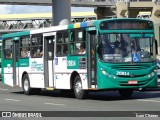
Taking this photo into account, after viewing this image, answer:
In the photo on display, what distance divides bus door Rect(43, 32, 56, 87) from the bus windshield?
3.64m

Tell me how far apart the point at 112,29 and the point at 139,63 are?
1.60 m

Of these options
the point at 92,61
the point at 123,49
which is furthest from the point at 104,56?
the point at 123,49

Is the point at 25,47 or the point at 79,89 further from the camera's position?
the point at 25,47

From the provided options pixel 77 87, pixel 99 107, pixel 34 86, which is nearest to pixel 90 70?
pixel 77 87

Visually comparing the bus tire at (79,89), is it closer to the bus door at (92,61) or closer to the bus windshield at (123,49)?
the bus door at (92,61)

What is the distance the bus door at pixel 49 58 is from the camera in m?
22.3

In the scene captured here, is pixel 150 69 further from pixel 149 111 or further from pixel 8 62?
pixel 8 62

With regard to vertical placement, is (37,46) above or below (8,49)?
above

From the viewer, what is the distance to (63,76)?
21.3 metres

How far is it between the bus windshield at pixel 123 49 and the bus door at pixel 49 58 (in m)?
3.64

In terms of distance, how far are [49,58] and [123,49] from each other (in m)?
4.55

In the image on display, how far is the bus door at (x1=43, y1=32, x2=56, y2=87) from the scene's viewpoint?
2230cm

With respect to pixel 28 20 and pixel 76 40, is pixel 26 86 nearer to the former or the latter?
pixel 76 40

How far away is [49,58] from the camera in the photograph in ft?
74.1
